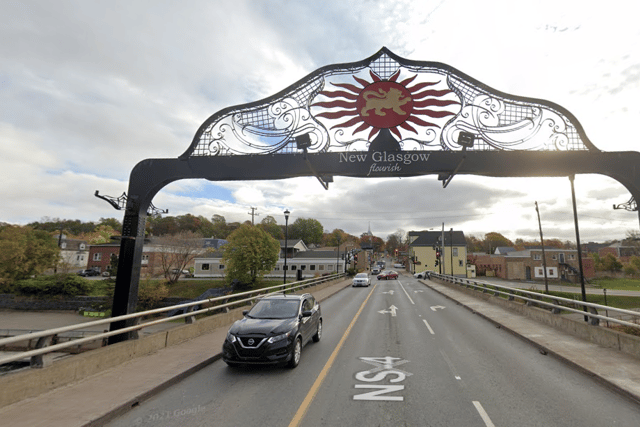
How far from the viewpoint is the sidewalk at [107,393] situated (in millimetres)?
5074

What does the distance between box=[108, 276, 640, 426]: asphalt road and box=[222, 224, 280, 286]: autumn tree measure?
3764 cm

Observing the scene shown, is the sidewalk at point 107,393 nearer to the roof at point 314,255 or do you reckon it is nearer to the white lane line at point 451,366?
the white lane line at point 451,366

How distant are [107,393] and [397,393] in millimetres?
5359

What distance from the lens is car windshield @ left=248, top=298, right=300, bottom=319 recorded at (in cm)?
902

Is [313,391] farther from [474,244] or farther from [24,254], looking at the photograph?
[474,244]

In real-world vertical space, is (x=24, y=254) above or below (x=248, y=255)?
below

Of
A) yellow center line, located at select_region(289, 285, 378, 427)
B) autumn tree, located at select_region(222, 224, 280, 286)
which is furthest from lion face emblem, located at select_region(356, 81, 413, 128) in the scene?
autumn tree, located at select_region(222, 224, 280, 286)

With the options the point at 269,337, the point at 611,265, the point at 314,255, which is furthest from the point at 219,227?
the point at 269,337


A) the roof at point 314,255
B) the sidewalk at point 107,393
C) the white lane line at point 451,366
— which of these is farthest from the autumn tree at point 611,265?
the sidewalk at point 107,393

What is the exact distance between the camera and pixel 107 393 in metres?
6.10

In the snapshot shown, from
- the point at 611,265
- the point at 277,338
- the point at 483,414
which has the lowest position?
the point at 483,414

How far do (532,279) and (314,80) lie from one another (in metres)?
68.1

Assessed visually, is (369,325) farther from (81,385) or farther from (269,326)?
(81,385)

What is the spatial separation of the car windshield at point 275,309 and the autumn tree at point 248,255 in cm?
3771
